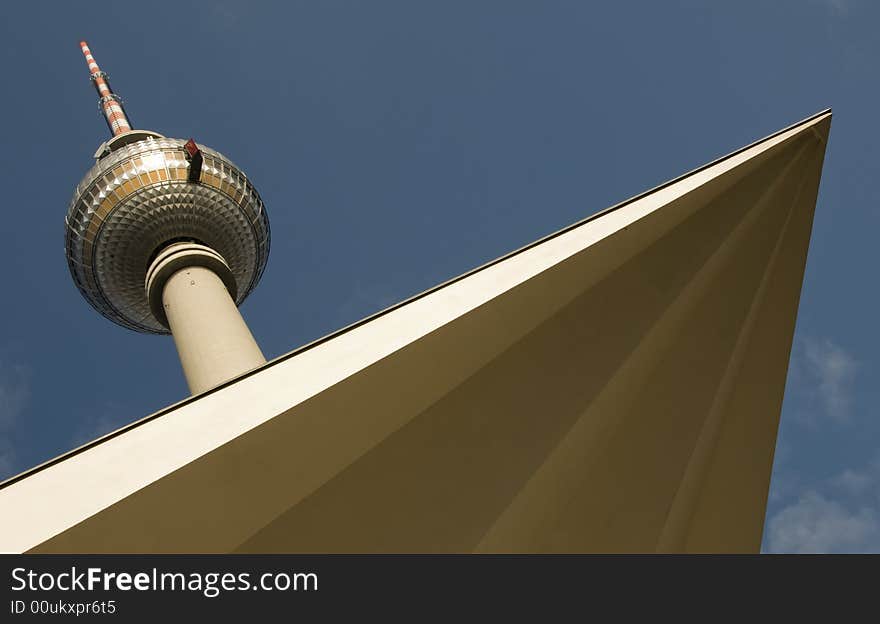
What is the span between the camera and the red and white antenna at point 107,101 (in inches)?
1346

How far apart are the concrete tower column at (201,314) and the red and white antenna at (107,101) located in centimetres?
996

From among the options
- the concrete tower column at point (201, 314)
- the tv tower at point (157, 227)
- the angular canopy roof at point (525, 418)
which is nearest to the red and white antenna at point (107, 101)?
the tv tower at point (157, 227)

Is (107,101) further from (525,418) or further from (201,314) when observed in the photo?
(525,418)

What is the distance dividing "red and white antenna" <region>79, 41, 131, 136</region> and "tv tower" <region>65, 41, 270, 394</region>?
3.16 m

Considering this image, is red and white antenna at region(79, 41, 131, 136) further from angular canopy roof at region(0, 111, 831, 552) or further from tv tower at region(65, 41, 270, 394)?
angular canopy roof at region(0, 111, 831, 552)

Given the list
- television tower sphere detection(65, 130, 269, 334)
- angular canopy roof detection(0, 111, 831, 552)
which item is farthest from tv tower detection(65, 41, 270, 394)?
angular canopy roof detection(0, 111, 831, 552)

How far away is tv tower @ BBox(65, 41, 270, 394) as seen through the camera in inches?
1021

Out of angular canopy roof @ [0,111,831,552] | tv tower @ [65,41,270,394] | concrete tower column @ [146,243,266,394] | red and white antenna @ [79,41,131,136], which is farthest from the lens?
red and white antenna @ [79,41,131,136]

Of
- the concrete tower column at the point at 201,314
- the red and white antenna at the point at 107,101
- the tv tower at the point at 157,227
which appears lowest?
the concrete tower column at the point at 201,314

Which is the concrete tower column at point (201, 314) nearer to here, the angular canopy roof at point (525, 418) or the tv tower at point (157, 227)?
the tv tower at point (157, 227)

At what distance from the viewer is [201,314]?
2233 cm

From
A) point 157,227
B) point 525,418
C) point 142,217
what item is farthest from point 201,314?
point 525,418
